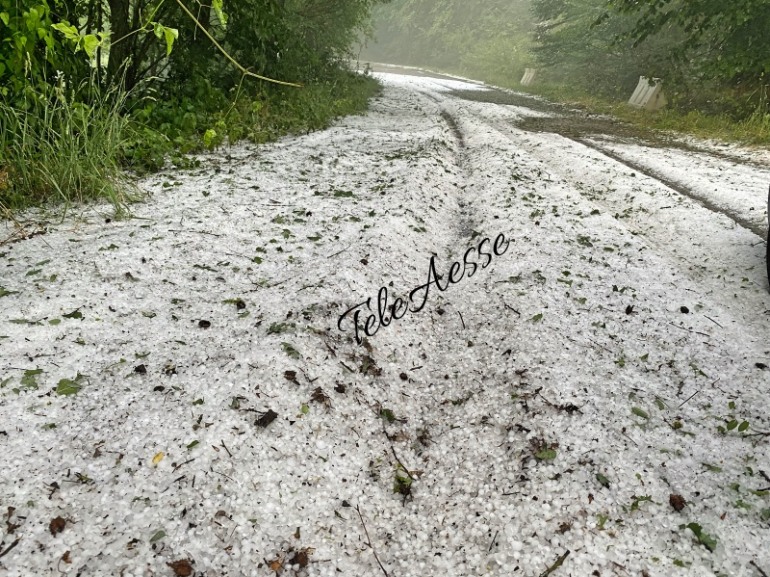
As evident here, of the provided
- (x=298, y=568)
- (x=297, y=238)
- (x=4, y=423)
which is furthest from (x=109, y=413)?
(x=297, y=238)

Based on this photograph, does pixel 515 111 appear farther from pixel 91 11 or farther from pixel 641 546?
pixel 641 546

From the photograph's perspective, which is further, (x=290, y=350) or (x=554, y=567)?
(x=290, y=350)

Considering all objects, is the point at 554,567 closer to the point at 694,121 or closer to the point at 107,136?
the point at 107,136

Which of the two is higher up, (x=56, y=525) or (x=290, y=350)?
(x=290, y=350)

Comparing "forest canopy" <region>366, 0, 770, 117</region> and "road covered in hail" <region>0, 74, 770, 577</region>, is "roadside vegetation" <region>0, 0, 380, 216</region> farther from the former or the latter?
"forest canopy" <region>366, 0, 770, 117</region>

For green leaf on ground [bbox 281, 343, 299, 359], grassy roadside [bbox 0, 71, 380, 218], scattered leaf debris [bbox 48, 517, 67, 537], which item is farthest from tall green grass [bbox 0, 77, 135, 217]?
scattered leaf debris [bbox 48, 517, 67, 537]

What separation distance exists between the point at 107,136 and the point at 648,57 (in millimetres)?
16319

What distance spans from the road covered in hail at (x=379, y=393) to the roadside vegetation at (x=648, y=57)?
6828mm

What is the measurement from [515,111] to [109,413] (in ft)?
37.5

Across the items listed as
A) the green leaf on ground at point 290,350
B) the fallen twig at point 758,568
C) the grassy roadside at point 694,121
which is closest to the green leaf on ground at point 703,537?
the fallen twig at point 758,568

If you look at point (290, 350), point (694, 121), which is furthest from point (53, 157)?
point (694, 121)

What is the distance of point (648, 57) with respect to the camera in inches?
571

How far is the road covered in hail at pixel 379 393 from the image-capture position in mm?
1633

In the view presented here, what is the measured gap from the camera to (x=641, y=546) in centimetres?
165
